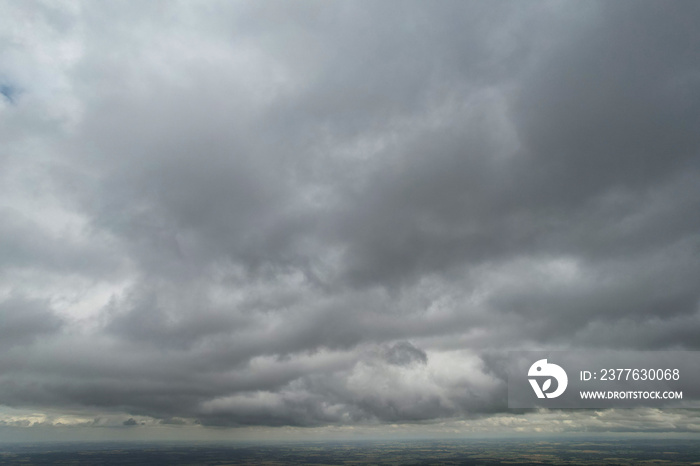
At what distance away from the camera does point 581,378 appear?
5384 inches

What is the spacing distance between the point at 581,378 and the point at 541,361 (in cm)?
1634

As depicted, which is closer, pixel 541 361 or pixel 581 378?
pixel 581 378

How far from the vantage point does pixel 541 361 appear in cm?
15162
